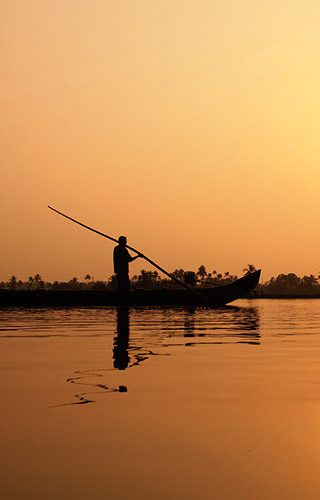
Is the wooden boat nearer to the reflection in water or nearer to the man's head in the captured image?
the man's head

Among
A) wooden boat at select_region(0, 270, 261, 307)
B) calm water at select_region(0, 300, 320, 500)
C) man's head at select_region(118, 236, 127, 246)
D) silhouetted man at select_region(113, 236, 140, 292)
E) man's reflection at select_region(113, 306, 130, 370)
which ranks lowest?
calm water at select_region(0, 300, 320, 500)

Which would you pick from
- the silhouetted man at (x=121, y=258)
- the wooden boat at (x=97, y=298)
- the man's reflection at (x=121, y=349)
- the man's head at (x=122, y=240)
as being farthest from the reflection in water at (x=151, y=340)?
the wooden boat at (x=97, y=298)

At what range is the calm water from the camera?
383 cm

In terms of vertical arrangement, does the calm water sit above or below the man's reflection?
below

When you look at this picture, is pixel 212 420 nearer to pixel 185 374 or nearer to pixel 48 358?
pixel 185 374

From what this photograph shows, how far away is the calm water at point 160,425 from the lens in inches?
151

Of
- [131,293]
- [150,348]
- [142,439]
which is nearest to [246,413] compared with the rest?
[142,439]

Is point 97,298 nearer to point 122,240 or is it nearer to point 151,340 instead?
point 122,240

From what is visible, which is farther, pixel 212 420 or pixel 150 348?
pixel 150 348

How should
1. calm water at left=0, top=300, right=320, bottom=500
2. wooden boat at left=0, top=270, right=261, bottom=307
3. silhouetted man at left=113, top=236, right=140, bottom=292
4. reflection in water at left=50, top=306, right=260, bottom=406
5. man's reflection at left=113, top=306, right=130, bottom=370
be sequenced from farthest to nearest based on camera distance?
wooden boat at left=0, top=270, right=261, bottom=307, silhouetted man at left=113, top=236, right=140, bottom=292, man's reflection at left=113, top=306, right=130, bottom=370, reflection in water at left=50, top=306, right=260, bottom=406, calm water at left=0, top=300, right=320, bottom=500

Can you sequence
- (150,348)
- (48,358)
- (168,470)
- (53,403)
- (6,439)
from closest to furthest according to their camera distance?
(168,470), (6,439), (53,403), (48,358), (150,348)

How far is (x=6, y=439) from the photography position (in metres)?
4.88

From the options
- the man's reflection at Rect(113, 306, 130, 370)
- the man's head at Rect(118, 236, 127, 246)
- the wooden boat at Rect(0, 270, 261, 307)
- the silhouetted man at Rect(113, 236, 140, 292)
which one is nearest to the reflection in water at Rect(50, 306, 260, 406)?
the man's reflection at Rect(113, 306, 130, 370)

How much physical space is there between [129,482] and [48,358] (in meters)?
6.56
